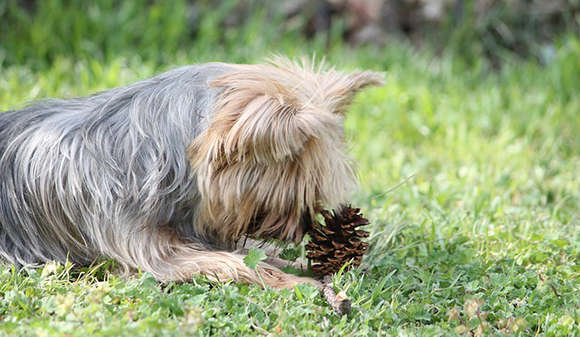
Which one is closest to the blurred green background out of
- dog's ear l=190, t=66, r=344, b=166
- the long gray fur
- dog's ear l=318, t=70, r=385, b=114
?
dog's ear l=318, t=70, r=385, b=114

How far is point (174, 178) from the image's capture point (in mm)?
2957

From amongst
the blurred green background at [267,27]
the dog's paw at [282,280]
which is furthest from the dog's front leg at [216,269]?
the blurred green background at [267,27]

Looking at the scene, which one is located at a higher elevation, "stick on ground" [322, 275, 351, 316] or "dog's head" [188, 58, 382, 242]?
"dog's head" [188, 58, 382, 242]

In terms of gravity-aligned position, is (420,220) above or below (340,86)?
below

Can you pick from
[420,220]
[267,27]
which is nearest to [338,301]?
[420,220]

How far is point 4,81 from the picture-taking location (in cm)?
544

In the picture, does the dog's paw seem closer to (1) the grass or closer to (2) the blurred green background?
(1) the grass

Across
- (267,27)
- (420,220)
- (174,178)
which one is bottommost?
(420,220)

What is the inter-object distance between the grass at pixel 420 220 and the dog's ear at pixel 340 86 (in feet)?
2.37

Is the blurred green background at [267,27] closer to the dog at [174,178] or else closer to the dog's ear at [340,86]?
the dog's ear at [340,86]

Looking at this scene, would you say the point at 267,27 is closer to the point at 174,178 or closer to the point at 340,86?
the point at 340,86

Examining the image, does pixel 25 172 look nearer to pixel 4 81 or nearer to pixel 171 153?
pixel 171 153

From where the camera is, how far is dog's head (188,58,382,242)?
109 inches

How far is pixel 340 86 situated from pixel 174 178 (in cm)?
82
